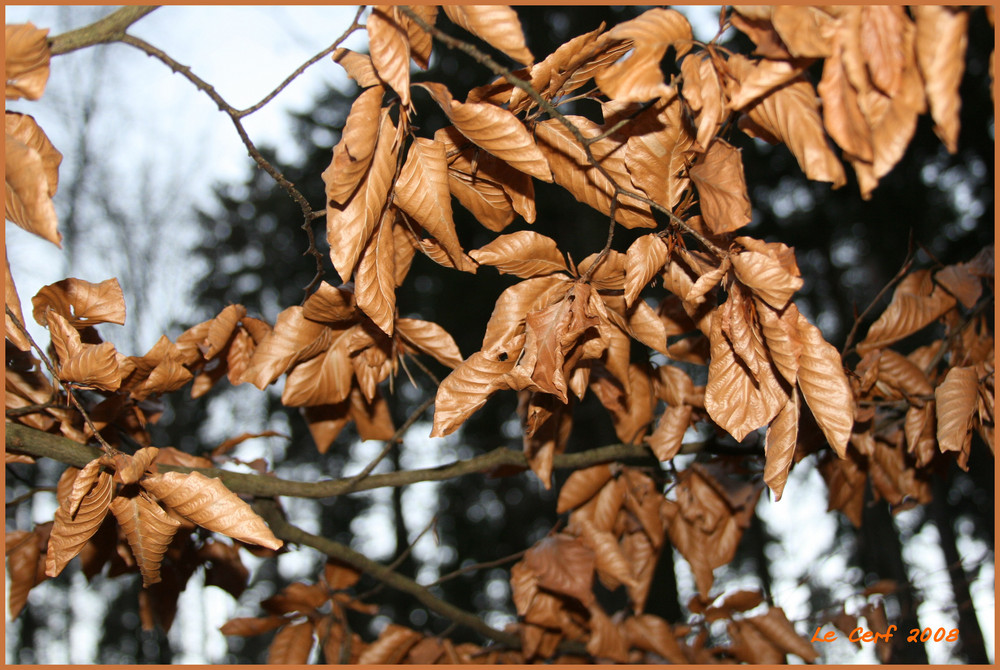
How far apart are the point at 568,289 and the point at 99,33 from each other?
0.59 metres

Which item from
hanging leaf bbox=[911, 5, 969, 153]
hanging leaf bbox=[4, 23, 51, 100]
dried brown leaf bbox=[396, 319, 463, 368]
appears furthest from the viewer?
dried brown leaf bbox=[396, 319, 463, 368]

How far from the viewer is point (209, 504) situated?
0.79 m

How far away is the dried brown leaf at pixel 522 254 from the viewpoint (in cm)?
83

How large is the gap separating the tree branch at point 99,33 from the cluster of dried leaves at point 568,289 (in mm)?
49

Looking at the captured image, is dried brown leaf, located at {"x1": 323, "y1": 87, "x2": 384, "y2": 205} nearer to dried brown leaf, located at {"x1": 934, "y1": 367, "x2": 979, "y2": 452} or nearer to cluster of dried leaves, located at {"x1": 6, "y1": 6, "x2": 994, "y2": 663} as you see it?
cluster of dried leaves, located at {"x1": 6, "y1": 6, "x2": 994, "y2": 663}

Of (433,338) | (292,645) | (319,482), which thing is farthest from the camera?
(292,645)

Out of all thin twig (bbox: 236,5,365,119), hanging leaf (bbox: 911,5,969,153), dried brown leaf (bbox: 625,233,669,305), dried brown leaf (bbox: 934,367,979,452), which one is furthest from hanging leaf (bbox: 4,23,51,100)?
dried brown leaf (bbox: 934,367,979,452)

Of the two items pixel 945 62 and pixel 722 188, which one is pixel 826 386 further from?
pixel 945 62

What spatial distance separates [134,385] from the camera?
1.07 meters

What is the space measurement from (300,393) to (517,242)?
1.60ft

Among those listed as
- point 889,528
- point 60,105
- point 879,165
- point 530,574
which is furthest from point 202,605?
point 879,165

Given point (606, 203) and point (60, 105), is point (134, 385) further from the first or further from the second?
point (60, 105)

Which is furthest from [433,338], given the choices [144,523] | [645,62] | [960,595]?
[960,595]

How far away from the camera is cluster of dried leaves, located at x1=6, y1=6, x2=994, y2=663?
575mm
